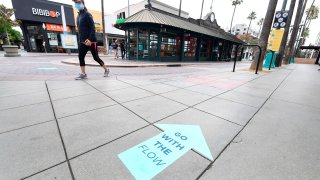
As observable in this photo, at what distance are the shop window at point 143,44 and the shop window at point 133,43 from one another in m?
0.45

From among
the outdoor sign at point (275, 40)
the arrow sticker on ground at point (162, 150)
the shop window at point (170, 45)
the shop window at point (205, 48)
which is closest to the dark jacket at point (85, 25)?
the arrow sticker on ground at point (162, 150)

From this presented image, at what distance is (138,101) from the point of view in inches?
108

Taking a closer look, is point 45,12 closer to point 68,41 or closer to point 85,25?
point 68,41

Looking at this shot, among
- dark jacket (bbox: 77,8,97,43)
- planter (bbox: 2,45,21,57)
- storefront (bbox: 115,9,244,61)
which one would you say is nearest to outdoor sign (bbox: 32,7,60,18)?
planter (bbox: 2,45,21,57)

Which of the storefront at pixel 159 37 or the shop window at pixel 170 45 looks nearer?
the storefront at pixel 159 37

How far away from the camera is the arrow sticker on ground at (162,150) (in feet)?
3.89

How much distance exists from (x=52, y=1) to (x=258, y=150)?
26776 millimetres

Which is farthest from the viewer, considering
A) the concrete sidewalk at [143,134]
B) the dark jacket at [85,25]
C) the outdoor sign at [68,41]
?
the outdoor sign at [68,41]

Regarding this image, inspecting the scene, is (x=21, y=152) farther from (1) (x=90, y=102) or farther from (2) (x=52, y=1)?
(2) (x=52, y=1)

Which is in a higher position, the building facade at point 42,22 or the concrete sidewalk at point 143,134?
the building facade at point 42,22

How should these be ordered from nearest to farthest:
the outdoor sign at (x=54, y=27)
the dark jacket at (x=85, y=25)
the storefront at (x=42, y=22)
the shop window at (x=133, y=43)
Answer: the dark jacket at (x=85, y=25) → the shop window at (x=133, y=43) → the storefront at (x=42, y=22) → the outdoor sign at (x=54, y=27)

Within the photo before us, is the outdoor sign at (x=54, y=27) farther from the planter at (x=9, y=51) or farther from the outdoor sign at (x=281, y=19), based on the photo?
the outdoor sign at (x=281, y=19)

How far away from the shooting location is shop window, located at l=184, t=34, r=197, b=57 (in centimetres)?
1428

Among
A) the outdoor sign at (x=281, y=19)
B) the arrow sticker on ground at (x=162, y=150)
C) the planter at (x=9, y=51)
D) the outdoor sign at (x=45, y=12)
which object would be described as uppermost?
the outdoor sign at (x=45, y=12)
